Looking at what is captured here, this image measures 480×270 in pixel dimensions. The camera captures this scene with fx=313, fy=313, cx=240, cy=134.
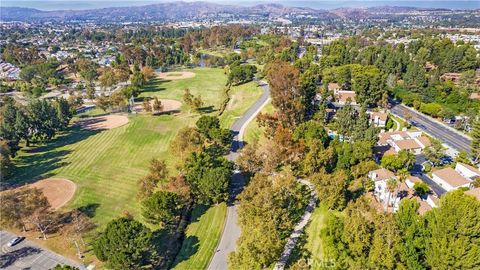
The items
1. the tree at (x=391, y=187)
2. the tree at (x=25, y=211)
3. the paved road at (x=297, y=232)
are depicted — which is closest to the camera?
the paved road at (x=297, y=232)

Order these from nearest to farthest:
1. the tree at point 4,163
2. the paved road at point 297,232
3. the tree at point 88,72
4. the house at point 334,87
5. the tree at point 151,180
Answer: the paved road at point 297,232 → the tree at point 151,180 → the tree at point 4,163 → the house at point 334,87 → the tree at point 88,72

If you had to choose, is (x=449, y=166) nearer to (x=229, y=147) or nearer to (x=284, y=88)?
(x=284, y=88)

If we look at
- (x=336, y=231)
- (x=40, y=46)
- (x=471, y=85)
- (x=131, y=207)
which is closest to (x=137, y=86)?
(x=131, y=207)

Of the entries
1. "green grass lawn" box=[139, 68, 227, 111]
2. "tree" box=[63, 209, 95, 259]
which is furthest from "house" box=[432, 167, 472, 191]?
"green grass lawn" box=[139, 68, 227, 111]

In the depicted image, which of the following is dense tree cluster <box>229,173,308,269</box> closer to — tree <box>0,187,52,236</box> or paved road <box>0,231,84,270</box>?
paved road <box>0,231,84,270</box>

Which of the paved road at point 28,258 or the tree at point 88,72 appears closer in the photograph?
the paved road at point 28,258

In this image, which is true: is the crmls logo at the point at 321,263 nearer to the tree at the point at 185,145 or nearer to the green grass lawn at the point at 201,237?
the green grass lawn at the point at 201,237

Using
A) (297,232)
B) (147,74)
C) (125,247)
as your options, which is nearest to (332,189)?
(297,232)

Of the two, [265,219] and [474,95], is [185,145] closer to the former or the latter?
[265,219]

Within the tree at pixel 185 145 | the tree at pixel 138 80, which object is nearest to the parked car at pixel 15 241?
the tree at pixel 185 145
